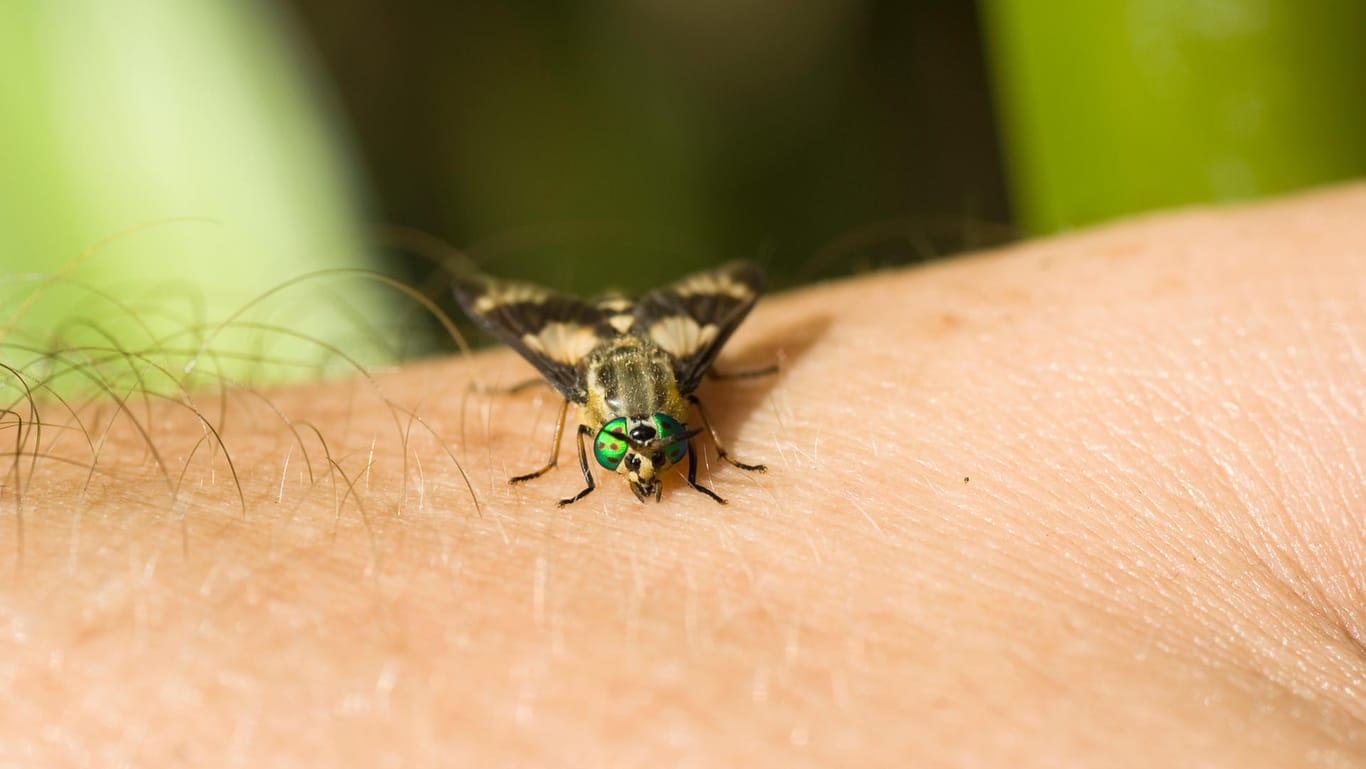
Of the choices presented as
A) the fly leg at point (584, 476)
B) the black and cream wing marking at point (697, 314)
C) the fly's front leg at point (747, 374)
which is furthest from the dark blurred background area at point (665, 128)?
the fly leg at point (584, 476)

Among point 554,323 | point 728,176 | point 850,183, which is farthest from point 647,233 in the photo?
point 554,323

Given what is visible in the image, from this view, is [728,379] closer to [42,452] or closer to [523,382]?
[523,382]

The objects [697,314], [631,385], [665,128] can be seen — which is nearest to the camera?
[631,385]

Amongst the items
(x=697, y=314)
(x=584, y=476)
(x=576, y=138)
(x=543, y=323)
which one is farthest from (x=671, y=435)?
(x=576, y=138)

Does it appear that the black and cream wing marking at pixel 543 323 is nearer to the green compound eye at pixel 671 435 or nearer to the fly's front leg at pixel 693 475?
the green compound eye at pixel 671 435

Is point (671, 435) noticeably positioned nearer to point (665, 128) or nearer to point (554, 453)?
point (554, 453)

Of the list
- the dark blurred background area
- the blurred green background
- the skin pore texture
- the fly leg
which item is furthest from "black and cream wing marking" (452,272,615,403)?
the dark blurred background area
